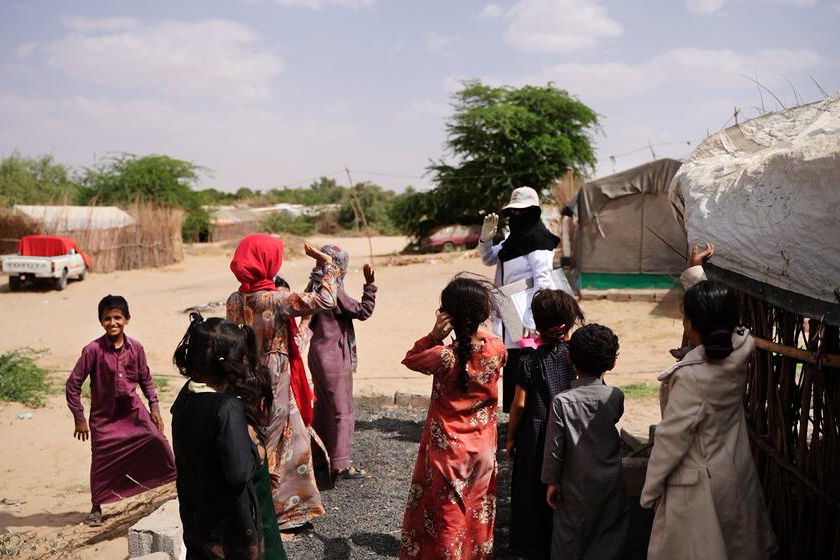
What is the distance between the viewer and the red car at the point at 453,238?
26078mm

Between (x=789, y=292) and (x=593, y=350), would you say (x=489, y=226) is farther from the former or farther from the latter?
(x=789, y=292)

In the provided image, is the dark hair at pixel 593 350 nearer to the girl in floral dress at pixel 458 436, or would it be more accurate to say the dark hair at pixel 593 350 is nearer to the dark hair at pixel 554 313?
the dark hair at pixel 554 313

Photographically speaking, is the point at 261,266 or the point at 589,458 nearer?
the point at 589,458

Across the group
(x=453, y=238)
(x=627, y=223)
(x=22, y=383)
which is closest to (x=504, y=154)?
(x=453, y=238)

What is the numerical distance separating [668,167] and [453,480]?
1229cm

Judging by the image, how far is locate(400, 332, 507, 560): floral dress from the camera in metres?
3.11

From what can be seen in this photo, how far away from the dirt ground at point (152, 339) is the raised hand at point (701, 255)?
2.34 meters

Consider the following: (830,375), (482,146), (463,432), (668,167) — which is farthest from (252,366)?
(482,146)

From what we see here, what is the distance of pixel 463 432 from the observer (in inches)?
124

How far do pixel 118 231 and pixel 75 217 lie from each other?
1.32 meters

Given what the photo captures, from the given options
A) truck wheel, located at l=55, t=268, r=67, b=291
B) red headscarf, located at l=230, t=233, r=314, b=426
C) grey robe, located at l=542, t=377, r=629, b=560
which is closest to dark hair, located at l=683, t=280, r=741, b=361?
grey robe, located at l=542, t=377, r=629, b=560

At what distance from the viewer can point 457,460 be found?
3131mm

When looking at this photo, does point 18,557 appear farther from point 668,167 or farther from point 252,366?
point 668,167

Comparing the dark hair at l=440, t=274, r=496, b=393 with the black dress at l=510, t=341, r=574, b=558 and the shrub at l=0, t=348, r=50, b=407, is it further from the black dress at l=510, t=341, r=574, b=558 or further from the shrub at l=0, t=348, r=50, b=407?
the shrub at l=0, t=348, r=50, b=407
